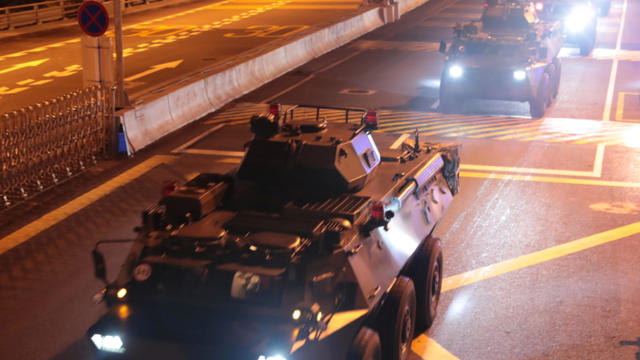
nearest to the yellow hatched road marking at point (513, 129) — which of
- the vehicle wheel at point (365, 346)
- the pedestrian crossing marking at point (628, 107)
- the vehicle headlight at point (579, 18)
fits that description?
the pedestrian crossing marking at point (628, 107)

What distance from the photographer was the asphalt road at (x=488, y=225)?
9.30 metres

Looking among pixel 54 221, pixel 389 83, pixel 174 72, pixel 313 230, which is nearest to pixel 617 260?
pixel 313 230

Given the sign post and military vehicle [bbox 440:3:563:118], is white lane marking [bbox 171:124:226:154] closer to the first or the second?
the sign post

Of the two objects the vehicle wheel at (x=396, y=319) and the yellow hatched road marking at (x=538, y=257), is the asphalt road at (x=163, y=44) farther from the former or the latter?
the vehicle wheel at (x=396, y=319)

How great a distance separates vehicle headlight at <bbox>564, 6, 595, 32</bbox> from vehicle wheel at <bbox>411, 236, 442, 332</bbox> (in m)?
23.5

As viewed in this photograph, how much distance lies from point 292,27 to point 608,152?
72.9 feet

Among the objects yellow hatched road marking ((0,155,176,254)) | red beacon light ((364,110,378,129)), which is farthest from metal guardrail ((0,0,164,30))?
red beacon light ((364,110,378,129))

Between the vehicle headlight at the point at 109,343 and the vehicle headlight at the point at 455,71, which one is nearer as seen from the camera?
the vehicle headlight at the point at 109,343

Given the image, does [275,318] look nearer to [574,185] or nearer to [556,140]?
[574,185]

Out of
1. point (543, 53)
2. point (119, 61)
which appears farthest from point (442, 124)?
point (119, 61)

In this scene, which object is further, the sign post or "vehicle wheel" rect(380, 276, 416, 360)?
the sign post

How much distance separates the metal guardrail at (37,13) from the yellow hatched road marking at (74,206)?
2178 centimetres

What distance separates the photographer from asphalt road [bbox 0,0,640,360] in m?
9.30

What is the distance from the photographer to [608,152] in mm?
17344
